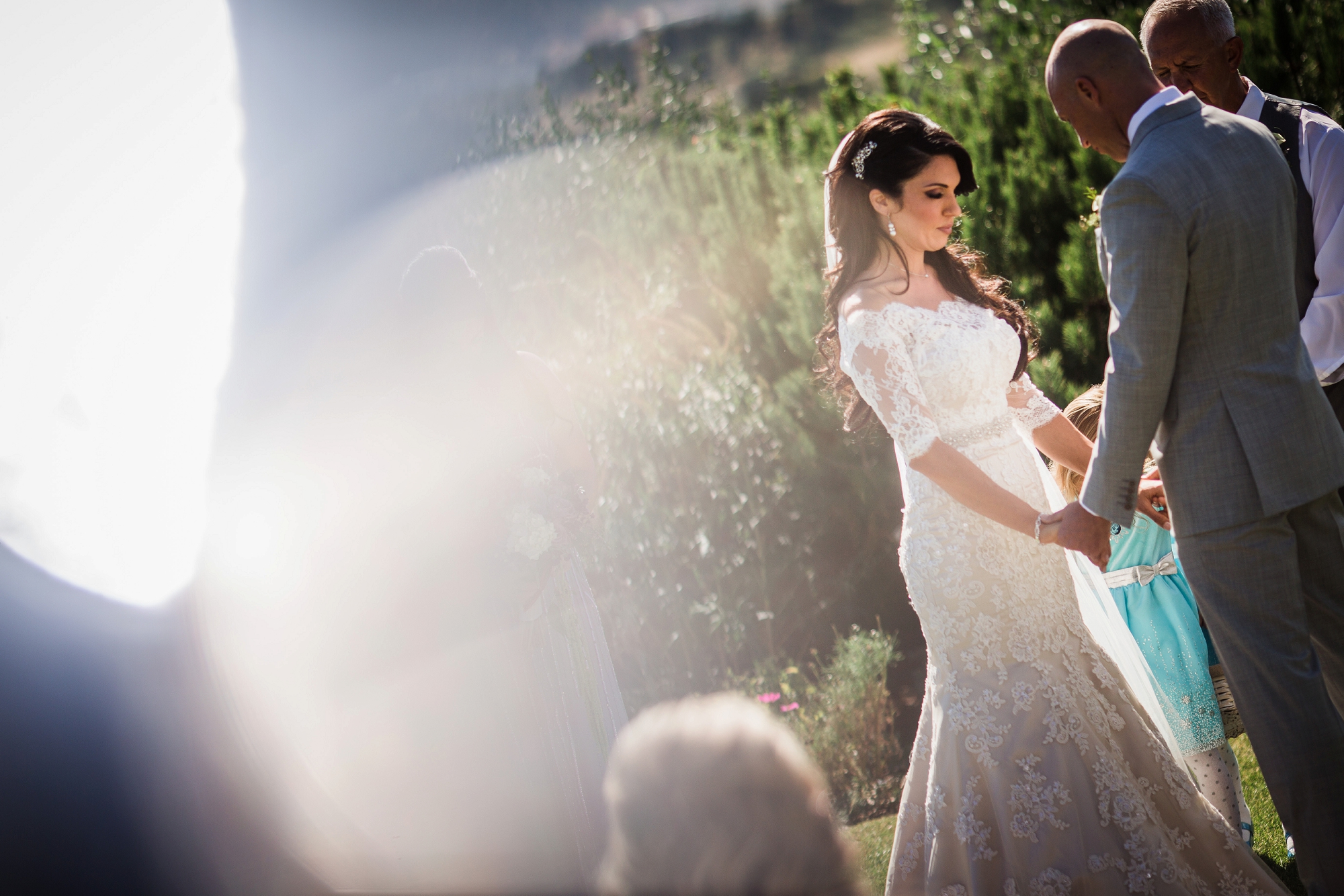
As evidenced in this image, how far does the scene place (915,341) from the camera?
2777mm

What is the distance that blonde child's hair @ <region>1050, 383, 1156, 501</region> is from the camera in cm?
342

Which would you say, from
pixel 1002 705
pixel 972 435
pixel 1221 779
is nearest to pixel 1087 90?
pixel 972 435

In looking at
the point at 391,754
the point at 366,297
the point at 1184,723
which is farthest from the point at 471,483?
the point at 366,297

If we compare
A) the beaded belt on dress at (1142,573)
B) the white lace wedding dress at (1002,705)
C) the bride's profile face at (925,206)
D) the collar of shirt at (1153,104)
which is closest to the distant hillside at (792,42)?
the bride's profile face at (925,206)

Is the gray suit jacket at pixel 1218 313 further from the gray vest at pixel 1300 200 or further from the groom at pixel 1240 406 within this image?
the gray vest at pixel 1300 200

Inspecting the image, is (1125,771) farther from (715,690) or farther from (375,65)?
(375,65)

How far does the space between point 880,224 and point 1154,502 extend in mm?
1168

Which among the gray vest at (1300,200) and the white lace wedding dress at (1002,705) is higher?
the gray vest at (1300,200)

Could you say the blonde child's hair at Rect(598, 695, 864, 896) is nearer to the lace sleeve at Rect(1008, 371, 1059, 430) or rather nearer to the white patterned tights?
the lace sleeve at Rect(1008, 371, 1059, 430)

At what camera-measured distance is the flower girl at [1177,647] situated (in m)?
3.05

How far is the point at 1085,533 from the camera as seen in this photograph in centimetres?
249

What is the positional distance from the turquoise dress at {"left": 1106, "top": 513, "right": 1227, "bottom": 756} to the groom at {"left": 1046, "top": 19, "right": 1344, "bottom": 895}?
2.72 feet

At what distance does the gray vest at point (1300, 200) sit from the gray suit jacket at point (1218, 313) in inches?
35.5

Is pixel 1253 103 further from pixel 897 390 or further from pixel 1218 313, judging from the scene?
pixel 897 390
